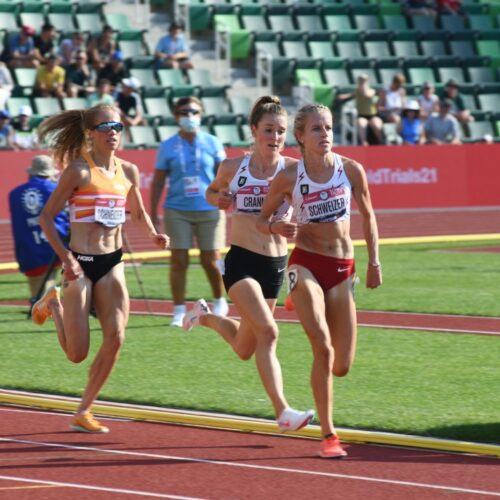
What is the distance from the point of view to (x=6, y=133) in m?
26.6

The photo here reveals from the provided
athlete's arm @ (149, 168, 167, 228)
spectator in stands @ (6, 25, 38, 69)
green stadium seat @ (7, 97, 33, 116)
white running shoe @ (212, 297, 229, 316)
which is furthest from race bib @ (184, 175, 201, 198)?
spectator in stands @ (6, 25, 38, 69)

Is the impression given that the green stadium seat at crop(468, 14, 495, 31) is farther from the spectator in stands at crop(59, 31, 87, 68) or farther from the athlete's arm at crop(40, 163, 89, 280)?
the athlete's arm at crop(40, 163, 89, 280)

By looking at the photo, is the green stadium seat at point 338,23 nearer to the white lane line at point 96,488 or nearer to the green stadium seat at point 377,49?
the green stadium seat at point 377,49

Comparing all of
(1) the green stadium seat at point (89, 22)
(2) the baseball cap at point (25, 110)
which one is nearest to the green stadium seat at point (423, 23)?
(1) the green stadium seat at point (89, 22)

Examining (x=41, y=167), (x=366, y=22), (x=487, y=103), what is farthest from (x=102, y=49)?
(x=41, y=167)

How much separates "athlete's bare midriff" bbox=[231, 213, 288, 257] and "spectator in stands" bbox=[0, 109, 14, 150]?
17562 millimetres

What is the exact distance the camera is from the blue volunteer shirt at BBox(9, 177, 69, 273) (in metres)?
15.7

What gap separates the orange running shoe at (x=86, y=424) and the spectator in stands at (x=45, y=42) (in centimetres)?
2012

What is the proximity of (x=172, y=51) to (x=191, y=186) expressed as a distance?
684 inches

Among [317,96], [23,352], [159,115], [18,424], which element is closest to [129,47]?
[159,115]

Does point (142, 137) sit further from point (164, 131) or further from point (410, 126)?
point (410, 126)

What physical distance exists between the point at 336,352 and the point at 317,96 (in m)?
24.7

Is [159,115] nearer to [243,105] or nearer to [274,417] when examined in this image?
[243,105]

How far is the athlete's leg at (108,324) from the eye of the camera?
9.06 metres
